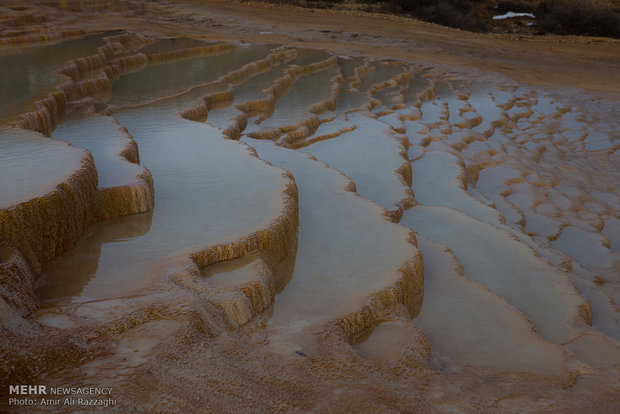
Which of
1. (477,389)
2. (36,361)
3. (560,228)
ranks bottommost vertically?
(560,228)

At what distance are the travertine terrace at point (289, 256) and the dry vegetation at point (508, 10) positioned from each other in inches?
376

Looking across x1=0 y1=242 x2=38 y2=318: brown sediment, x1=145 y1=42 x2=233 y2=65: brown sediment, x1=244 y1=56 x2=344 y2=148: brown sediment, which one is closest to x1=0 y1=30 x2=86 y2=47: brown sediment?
x1=145 y1=42 x2=233 y2=65: brown sediment

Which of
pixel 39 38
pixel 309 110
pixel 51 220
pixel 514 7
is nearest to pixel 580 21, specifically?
pixel 514 7

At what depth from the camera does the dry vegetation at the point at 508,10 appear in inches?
569

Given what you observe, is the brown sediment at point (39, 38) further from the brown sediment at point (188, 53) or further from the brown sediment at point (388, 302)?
the brown sediment at point (388, 302)

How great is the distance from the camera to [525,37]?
43.9 feet

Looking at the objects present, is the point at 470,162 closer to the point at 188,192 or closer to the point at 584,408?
the point at 188,192

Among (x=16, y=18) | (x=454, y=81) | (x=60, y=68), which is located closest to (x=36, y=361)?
(x=60, y=68)

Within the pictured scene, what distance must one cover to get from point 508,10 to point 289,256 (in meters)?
16.0

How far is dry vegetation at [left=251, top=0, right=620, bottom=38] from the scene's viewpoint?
14.5 meters

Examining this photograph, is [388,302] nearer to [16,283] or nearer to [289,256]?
[289,256]

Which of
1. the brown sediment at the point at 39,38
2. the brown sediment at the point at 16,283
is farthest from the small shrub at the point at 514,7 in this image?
the brown sediment at the point at 16,283

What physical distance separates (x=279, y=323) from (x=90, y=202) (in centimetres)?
113

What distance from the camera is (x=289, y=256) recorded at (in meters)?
2.85
